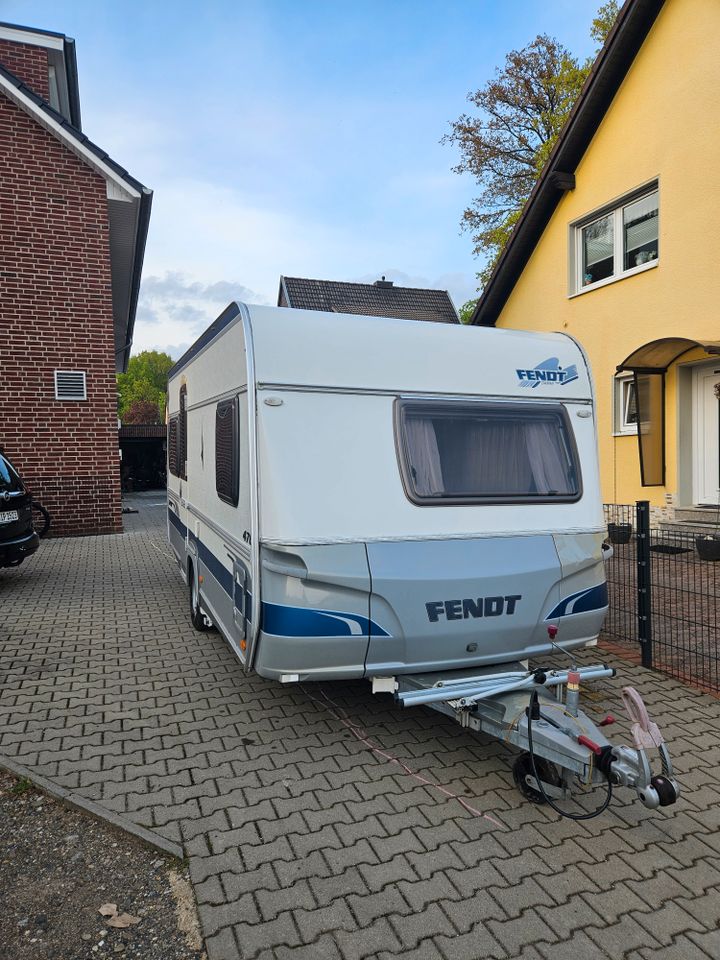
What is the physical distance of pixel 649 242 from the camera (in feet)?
40.4

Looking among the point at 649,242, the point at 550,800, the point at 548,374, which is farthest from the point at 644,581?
the point at 649,242

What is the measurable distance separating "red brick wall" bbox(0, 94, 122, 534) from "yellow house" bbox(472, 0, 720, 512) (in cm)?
888

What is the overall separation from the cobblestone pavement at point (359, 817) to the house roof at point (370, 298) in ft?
75.4

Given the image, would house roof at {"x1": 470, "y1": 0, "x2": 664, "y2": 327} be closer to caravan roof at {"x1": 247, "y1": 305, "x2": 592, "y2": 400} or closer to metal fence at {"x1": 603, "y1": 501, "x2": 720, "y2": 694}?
metal fence at {"x1": 603, "y1": 501, "x2": 720, "y2": 694}

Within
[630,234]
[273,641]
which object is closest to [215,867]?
[273,641]

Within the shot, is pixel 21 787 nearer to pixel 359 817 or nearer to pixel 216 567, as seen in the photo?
pixel 359 817

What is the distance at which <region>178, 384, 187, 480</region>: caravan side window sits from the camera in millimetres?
7340

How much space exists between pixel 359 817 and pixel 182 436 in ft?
16.5

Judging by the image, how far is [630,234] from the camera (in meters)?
12.9

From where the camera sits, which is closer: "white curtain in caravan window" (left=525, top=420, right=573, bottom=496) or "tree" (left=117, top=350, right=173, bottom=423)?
"white curtain in caravan window" (left=525, top=420, right=573, bottom=496)

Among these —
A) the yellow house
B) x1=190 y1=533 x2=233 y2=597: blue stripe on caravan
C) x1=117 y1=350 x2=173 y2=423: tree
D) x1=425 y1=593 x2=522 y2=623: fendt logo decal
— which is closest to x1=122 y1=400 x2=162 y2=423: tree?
x1=117 y1=350 x2=173 y2=423: tree

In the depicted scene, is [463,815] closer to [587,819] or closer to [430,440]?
[587,819]

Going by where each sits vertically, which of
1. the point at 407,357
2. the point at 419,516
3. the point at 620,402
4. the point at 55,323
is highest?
the point at 55,323

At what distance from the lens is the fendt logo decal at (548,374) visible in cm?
459
